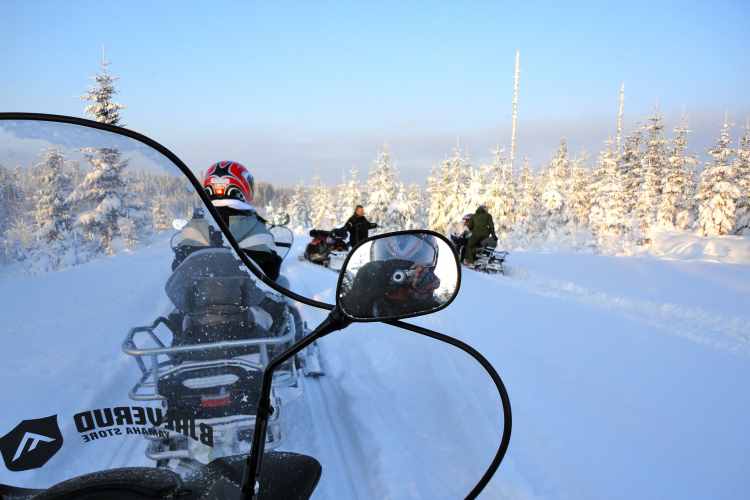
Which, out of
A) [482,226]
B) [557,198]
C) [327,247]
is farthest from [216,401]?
[557,198]

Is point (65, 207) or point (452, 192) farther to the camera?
point (452, 192)

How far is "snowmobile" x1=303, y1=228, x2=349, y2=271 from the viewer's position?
47.2 feet

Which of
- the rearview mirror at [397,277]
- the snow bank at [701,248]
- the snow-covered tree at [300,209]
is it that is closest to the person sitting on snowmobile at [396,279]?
the rearview mirror at [397,277]

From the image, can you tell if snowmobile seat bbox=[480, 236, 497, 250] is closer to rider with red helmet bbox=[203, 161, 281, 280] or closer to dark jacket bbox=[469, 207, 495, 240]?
dark jacket bbox=[469, 207, 495, 240]

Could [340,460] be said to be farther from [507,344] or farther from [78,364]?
[507,344]

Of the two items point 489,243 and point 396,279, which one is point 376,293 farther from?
point 489,243

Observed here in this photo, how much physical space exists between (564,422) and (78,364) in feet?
11.1

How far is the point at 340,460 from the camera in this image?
2812 mm

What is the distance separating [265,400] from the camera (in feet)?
3.54

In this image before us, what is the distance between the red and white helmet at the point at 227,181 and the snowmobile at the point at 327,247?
430 inches

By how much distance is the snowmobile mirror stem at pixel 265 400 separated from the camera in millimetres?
991

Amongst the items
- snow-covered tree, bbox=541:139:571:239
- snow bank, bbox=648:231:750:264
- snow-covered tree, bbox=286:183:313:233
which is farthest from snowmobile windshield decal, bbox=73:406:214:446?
snow-covered tree, bbox=286:183:313:233

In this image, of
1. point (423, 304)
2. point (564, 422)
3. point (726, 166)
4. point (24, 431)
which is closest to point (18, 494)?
point (24, 431)

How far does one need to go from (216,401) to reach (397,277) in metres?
0.59
